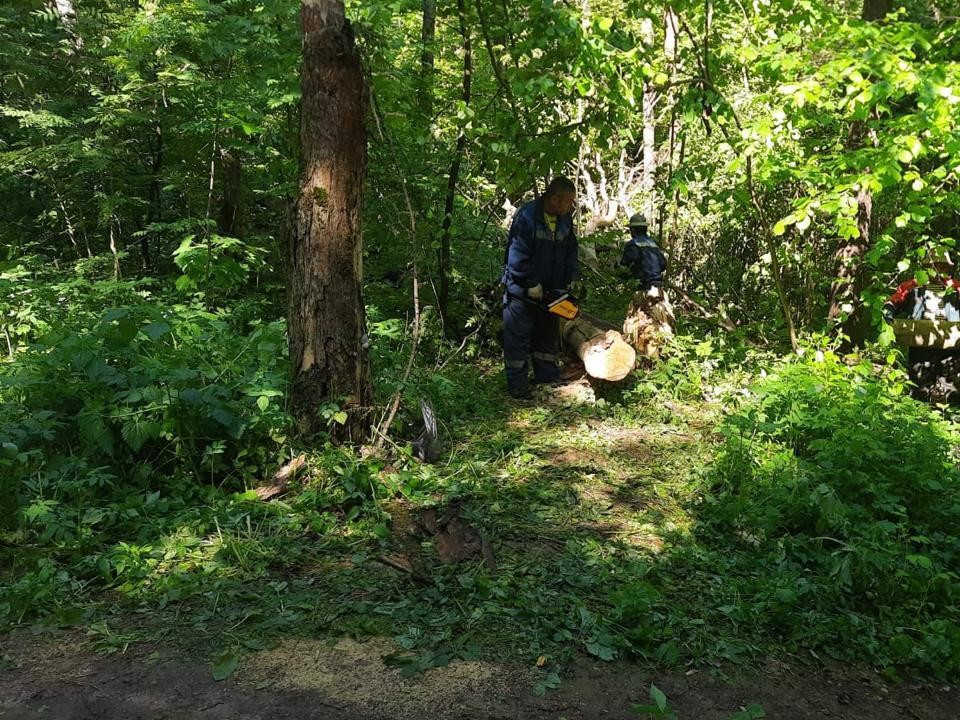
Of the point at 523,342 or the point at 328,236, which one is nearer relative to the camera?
the point at 328,236

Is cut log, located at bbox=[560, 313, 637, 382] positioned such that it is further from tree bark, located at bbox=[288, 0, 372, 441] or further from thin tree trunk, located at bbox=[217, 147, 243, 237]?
thin tree trunk, located at bbox=[217, 147, 243, 237]

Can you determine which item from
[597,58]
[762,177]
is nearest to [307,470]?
[597,58]

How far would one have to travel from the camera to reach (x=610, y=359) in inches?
273

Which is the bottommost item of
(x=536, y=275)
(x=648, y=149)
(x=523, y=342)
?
(x=523, y=342)

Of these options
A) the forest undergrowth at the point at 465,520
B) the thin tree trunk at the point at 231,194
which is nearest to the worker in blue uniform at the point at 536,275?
the forest undergrowth at the point at 465,520

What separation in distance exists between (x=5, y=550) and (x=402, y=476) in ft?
7.36

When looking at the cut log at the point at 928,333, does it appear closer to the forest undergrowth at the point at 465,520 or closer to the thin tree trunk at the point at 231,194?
the forest undergrowth at the point at 465,520

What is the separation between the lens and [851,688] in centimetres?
334

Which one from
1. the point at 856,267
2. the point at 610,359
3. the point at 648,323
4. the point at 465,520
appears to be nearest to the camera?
the point at 465,520

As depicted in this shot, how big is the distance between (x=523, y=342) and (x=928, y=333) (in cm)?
438

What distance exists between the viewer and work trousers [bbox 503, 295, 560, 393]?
281 inches

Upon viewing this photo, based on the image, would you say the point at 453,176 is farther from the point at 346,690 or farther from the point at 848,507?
the point at 346,690

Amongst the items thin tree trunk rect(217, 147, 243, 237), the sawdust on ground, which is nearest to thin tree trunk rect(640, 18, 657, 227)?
thin tree trunk rect(217, 147, 243, 237)

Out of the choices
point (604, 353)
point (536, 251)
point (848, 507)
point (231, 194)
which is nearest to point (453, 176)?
point (536, 251)
